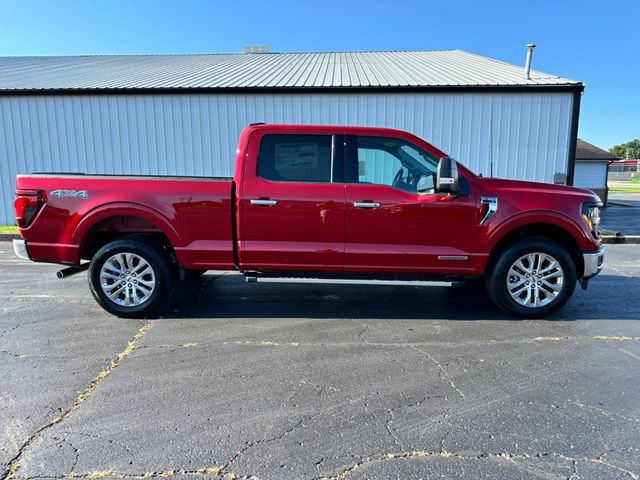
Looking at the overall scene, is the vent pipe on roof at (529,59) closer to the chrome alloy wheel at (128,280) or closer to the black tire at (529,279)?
the black tire at (529,279)

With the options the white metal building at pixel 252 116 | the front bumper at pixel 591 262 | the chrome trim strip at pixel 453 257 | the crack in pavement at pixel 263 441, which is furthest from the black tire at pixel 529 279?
the white metal building at pixel 252 116

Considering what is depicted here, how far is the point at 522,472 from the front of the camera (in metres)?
2.32

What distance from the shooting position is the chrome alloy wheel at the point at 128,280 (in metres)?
4.71

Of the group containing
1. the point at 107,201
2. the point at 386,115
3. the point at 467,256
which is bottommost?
the point at 467,256

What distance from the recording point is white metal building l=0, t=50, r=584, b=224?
36.2 feet

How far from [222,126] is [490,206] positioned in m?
8.65

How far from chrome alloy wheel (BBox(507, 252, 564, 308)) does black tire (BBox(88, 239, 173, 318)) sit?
3.80 meters

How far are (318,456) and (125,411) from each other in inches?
54.2

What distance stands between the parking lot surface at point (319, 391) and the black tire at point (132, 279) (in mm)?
201

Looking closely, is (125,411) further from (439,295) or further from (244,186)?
(439,295)

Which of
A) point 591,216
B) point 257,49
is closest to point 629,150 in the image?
point 257,49

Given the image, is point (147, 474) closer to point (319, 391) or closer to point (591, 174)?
point (319, 391)

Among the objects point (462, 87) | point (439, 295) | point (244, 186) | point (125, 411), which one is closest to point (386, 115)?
point (462, 87)

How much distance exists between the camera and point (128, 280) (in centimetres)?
474
